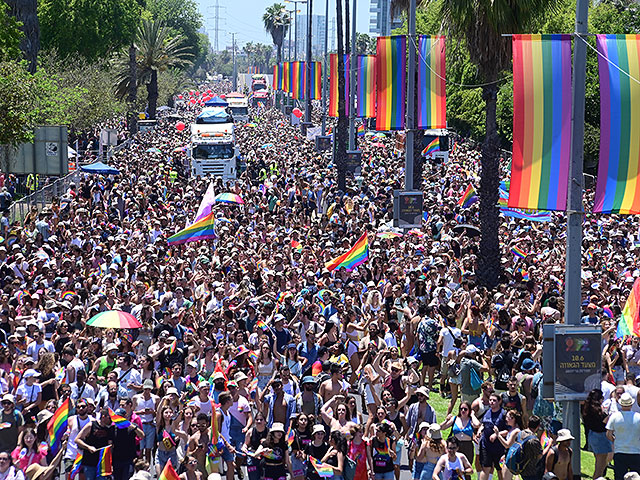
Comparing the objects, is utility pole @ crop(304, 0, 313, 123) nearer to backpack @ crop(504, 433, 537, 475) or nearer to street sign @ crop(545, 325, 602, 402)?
backpack @ crop(504, 433, 537, 475)

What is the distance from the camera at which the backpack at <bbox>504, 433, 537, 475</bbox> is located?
11039 mm

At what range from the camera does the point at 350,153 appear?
139 feet

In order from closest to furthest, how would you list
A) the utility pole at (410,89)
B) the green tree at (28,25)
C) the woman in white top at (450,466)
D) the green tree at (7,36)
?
the woman in white top at (450,466)
the utility pole at (410,89)
the green tree at (7,36)
the green tree at (28,25)

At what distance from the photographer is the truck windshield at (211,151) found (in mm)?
46969

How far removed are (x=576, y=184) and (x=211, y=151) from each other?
121 feet

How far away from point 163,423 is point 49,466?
1342mm

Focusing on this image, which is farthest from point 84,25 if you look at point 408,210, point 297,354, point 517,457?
point 517,457

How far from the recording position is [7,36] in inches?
1339

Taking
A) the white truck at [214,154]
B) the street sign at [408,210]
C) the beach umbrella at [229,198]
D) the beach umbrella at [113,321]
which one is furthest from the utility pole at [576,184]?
the white truck at [214,154]

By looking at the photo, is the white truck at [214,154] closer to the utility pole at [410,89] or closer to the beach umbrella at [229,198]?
the beach umbrella at [229,198]

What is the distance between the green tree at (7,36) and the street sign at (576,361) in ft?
87.2

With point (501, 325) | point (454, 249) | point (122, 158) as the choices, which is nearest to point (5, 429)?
point (501, 325)

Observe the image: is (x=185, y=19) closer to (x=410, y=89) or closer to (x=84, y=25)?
(x=84, y=25)

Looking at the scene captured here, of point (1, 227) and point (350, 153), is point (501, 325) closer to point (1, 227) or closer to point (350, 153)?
point (1, 227)
